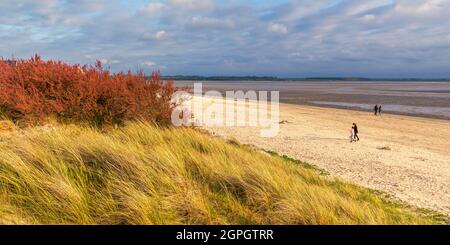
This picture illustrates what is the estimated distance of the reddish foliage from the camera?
9742 millimetres

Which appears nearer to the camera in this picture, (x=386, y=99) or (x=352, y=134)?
(x=352, y=134)

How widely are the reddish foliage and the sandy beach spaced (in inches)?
154

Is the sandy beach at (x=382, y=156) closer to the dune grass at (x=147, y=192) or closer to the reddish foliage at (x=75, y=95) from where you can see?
the dune grass at (x=147, y=192)

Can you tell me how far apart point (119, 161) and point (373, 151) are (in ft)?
33.1

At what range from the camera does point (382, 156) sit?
1223 cm

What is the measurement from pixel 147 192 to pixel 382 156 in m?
9.58

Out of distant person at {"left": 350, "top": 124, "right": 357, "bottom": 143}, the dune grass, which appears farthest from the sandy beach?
the dune grass

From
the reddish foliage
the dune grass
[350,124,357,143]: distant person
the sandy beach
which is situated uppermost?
the reddish foliage

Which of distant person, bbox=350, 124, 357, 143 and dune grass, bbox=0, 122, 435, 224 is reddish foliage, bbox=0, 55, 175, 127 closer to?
dune grass, bbox=0, 122, 435, 224

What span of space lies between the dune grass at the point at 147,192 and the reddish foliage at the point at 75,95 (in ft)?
11.5

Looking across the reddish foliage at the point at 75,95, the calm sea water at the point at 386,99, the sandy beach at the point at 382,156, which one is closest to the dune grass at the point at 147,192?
the sandy beach at the point at 382,156

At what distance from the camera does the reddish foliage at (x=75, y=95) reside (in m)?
9.74

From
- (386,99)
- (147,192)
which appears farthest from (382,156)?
(386,99)

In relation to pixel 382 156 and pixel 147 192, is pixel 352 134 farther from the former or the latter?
pixel 147 192
